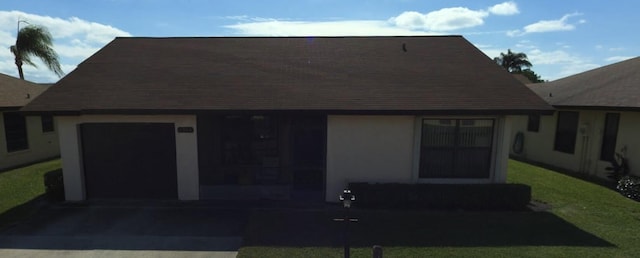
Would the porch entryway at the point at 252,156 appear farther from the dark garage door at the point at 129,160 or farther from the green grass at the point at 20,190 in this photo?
the green grass at the point at 20,190

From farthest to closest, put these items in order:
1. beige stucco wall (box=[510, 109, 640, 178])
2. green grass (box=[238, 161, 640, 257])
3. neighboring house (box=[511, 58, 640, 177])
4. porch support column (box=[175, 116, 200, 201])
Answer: neighboring house (box=[511, 58, 640, 177]) → beige stucco wall (box=[510, 109, 640, 178]) → porch support column (box=[175, 116, 200, 201]) → green grass (box=[238, 161, 640, 257])

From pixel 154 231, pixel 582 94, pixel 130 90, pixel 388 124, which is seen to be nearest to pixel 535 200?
pixel 388 124

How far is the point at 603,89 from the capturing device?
13.0 m

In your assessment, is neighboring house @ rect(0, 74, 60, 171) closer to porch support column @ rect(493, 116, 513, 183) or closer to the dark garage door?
the dark garage door

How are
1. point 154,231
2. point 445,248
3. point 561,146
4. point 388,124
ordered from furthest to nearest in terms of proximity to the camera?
1. point 561,146
2. point 388,124
3. point 154,231
4. point 445,248

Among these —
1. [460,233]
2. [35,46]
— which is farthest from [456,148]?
[35,46]

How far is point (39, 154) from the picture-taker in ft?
49.2

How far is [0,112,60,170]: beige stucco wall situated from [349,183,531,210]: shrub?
1467cm

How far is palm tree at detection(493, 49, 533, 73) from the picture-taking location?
51.2m

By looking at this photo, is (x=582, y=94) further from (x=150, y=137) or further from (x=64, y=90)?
(x=64, y=90)

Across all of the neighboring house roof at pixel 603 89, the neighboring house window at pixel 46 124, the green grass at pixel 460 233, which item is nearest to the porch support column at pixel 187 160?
the green grass at pixel 460 233

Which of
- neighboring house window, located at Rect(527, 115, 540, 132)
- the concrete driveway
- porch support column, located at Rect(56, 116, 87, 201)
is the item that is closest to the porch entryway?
the concrete driveway

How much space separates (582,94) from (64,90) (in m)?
18.7

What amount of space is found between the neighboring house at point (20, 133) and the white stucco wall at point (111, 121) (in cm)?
645
